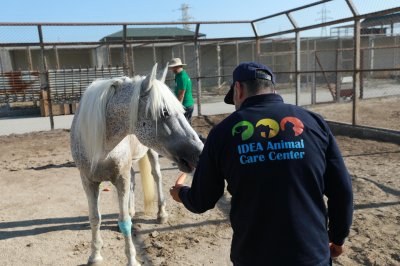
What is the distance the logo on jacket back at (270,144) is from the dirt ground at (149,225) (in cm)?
198

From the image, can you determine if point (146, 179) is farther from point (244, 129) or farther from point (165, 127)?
point (244, 129)

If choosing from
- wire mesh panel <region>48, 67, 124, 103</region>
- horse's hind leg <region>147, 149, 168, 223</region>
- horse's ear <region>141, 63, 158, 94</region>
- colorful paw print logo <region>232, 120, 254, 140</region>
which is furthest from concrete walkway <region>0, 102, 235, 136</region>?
colorful paw print logo <region>232, 120, 254, 140</region>

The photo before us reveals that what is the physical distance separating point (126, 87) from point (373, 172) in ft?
13.7

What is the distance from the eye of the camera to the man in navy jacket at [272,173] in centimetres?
144

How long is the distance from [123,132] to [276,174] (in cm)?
150

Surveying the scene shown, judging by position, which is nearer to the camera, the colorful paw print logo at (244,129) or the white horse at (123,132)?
the colorful paw print logo at (244,129)

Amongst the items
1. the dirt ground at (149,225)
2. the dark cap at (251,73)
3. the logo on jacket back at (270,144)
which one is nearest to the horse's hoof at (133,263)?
the dirt ground at (149,225)

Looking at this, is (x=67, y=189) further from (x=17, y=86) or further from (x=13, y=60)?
(x=13, y=60)

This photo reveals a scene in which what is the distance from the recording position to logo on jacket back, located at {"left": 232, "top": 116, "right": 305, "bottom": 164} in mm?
1438

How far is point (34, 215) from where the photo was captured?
171 inches

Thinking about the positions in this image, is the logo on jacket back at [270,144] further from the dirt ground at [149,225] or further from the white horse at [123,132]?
the dirt ground at [149,225]

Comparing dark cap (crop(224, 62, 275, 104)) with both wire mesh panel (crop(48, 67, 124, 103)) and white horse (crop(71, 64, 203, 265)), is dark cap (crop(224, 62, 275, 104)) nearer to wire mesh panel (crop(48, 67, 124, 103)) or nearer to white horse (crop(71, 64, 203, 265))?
white horse (crop(71, 64, 203, 265))

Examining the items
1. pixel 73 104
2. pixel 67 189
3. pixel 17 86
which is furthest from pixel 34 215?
pixel 17 86

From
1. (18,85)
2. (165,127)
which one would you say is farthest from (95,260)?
(18,85)
